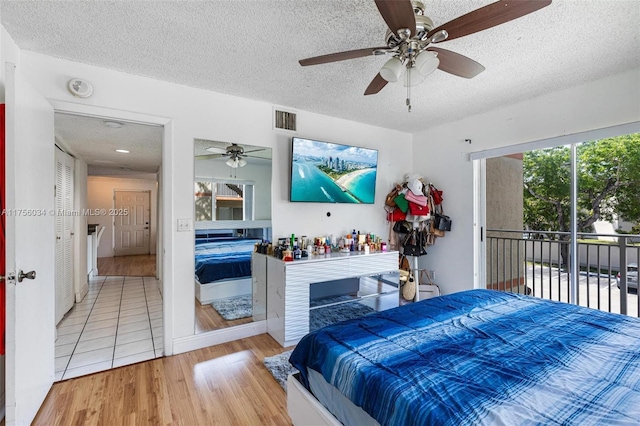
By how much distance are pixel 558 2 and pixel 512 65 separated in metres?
0.67

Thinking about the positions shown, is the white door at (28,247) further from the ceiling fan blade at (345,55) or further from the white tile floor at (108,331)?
the ceiling fan blade at (345,55)

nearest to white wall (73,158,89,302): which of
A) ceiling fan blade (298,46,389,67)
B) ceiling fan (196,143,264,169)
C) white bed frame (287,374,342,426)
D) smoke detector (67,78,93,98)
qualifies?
smoke detector (67,78,93,98)

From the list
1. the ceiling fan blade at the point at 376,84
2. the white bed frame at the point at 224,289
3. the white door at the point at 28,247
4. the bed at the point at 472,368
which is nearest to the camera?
the bed at the point at 472,368

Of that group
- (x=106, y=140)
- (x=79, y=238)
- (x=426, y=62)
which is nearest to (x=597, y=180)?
(x=426, y=62)

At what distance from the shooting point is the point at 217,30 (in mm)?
1762

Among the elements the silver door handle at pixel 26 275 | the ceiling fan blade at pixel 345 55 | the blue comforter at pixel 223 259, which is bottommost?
the blue comforter at pixel 223 259

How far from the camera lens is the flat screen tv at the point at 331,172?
3002 mm

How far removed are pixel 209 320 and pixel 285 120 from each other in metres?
2.11

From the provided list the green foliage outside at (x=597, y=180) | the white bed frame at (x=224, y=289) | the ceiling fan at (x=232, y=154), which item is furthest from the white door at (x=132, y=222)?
the green foliage outside at (x=597, y=180)

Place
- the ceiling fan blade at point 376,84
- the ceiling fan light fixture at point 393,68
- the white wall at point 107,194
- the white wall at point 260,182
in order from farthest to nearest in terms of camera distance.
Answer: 1. the white wall at point 107,194
2. the white wall at point 260,182
3. the ceiling fan blade at point 376,84
4. the ceiling fan light fixture at point 393,68

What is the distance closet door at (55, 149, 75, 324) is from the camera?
119 inches

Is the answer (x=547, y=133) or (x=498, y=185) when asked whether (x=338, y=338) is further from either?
(x=498, y=185)

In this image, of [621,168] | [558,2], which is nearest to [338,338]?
[558,2]

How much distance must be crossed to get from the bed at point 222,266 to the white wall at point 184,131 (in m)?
0.12
